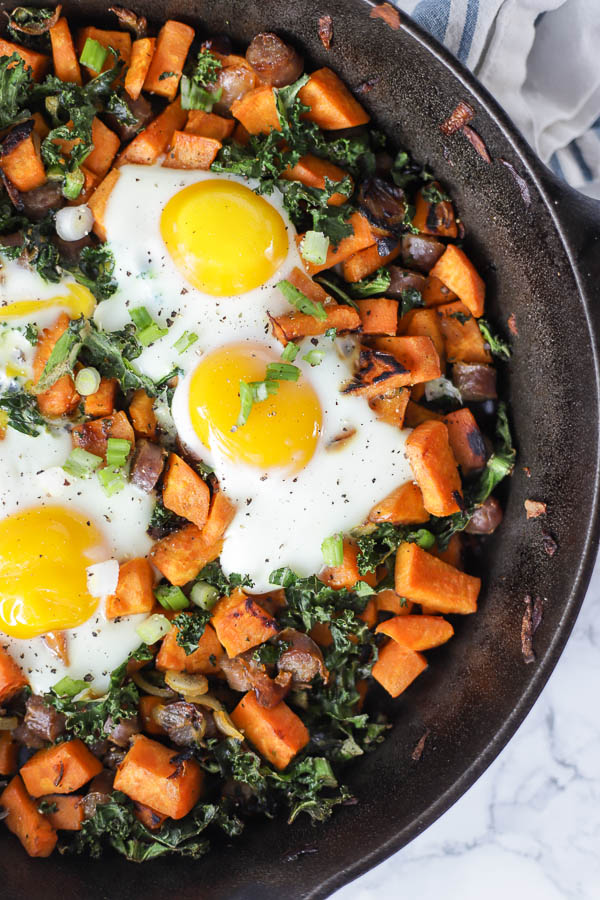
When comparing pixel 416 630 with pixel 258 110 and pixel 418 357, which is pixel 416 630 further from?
pixel 258 110

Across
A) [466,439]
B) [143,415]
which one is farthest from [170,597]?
[466,439]

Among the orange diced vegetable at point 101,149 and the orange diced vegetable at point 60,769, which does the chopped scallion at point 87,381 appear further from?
the orange diced vegetable at point 60,769

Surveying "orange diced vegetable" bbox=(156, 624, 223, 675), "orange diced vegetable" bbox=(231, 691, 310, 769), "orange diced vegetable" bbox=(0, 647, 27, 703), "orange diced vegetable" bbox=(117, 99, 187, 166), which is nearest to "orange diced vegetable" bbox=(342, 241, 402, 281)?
"orange diced vegetable" bbox=(117, 99, 187, 166)

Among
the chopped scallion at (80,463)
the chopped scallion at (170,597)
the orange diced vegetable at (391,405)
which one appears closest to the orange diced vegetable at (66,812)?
the chopped scallion at (170,597)

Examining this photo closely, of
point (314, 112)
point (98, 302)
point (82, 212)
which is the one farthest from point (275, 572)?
point (314, 112)

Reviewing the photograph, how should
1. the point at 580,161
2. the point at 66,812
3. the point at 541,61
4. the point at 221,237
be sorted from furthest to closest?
the point at 580,161 → the point at 541,61 → the point at 66,812 → the point at 221,237
